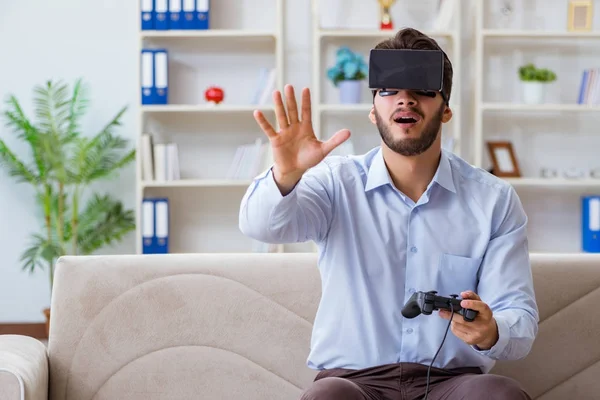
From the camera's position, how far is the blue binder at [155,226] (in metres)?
4.39

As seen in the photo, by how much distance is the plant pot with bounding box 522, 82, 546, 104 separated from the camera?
172 inches

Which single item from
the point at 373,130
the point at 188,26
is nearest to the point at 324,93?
the point at 373,130

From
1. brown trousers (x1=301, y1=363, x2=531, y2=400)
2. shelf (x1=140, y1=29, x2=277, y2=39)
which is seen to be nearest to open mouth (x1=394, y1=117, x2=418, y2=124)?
brown trousers (x1=301, y1=363, x2=531, y2=400)

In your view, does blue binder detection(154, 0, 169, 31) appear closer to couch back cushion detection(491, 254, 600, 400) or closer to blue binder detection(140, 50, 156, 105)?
blue binder detection(140, 50, 156, 105)

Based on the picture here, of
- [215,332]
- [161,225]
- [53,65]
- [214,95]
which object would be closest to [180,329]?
[215,332]

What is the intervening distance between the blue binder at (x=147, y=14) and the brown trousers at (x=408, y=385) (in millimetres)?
2973

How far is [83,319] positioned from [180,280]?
0.80ft

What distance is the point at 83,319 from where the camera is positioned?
6.59 feet

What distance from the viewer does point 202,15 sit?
4.40 meters

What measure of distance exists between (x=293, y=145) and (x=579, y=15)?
3305 millimetres

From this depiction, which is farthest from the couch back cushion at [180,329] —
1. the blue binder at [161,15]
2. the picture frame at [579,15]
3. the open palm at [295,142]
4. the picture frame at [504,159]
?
the picture frame at [579,15]

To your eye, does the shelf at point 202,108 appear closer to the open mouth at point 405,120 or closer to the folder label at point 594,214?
the folder label at point 594,214

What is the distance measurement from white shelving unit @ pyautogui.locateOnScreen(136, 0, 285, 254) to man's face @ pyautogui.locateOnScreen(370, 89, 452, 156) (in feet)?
9.34

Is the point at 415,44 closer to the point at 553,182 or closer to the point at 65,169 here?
the point at 553,182
